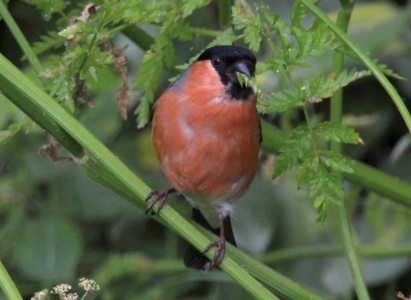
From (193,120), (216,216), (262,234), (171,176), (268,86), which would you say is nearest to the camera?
(193,120)

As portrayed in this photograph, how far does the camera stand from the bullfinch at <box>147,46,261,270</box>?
2486 millimetres

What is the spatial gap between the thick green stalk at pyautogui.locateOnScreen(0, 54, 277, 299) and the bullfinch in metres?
0.40

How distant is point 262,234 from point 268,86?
2.29ft

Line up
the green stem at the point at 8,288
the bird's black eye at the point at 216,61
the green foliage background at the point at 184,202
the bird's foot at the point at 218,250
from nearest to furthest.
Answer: the green stem at the point at 8,288 → the bird's foot at the point at 218,250 → the bird's black eye at the point at 216,61 → the green foliage background at the point at 184,202

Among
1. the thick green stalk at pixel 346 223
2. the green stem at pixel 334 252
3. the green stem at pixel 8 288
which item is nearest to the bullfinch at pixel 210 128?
the thick green stalk at pixel 346 223

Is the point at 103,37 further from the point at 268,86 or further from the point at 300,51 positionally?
the point at 268,86

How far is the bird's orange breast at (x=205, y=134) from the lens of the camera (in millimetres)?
2520

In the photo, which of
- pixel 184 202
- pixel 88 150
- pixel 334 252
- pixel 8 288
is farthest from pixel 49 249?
pixel 8 288

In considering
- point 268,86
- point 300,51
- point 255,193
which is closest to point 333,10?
point 268,86

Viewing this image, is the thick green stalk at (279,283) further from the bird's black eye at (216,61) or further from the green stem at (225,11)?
the green stem at (225,11)

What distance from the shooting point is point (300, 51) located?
204 centimetres

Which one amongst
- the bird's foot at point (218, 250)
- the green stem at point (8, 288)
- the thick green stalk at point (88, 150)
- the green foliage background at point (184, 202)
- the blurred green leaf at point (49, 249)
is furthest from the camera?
the blurred green leaf at point (49, 249)

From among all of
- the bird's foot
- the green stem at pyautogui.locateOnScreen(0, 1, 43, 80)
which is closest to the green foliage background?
the green stem at pyautogui.locateOnScreen(0, 1, 43, 80)

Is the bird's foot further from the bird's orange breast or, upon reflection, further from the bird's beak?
the bird's beak
